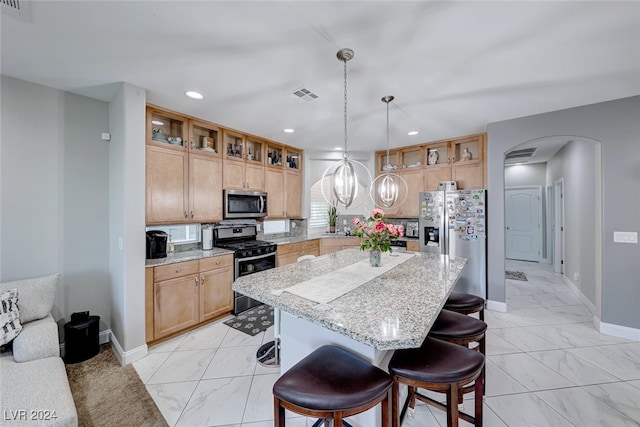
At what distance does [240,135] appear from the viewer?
388 centimetres

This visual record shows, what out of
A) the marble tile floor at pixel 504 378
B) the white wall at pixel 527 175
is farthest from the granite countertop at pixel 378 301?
the white wall at pixel 527 175

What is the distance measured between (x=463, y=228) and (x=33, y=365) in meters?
4.68

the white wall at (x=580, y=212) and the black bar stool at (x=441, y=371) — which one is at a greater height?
the white wall at (x=580, y=212)

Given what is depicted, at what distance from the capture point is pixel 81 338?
2430 millimetres

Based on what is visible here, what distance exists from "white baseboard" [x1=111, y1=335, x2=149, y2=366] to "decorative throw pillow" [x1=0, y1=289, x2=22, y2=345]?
802 mm

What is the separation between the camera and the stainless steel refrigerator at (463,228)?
363 centimetres

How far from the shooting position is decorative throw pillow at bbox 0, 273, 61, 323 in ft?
6.74

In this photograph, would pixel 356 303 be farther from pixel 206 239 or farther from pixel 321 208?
pixel 321 208

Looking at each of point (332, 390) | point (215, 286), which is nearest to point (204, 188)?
point (215, 286)

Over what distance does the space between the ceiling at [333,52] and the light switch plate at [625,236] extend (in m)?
1.53

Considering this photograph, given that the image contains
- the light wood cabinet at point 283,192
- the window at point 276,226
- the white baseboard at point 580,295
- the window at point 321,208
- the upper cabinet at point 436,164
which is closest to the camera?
the white baseboard at point 580,295

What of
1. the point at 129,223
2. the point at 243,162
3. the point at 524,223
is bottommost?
the point at 524,223

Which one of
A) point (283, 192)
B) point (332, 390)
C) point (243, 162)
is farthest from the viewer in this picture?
point (283, 192)

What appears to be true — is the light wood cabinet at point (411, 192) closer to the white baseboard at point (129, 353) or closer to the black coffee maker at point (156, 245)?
the black coffee maker at point (156, 245)
